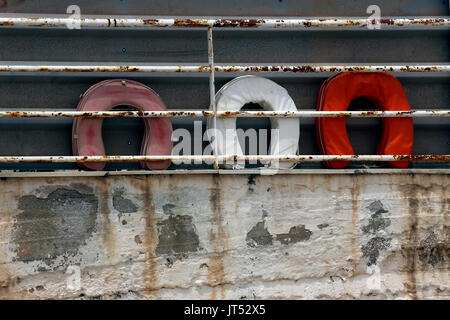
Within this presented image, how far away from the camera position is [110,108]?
12.0 ft

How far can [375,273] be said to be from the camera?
3006 mm

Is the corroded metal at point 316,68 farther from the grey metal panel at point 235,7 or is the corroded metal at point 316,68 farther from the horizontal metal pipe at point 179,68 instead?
the grey metal panel at point 235,7

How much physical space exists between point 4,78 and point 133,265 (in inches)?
76.7

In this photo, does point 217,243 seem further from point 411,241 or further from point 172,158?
point 411,241

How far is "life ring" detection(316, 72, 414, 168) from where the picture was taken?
12.2 ft

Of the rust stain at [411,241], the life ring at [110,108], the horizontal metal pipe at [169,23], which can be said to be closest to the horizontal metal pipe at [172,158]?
the rust stain at [411,241]

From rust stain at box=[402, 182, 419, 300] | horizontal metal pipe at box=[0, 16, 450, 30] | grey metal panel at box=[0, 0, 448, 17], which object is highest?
grey metal panel at box=[0, 0, 448, 17]

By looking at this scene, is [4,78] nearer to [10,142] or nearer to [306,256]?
[10,142]

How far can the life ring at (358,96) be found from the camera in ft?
12.2

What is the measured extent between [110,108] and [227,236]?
4.67ft

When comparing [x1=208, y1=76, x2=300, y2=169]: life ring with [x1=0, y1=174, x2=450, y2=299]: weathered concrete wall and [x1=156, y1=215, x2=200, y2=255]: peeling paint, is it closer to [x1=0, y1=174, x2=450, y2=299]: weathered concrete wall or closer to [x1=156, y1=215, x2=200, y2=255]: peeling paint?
[x1=0, y1=174, x2=450, y2=299]: weathered concrete wall

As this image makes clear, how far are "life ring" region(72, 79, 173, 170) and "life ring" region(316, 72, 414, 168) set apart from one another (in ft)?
3.90

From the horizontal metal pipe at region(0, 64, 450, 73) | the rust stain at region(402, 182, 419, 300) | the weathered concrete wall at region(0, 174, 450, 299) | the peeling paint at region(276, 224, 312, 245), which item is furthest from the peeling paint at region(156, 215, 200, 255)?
the rust stain at region(402, 182, 419, 300)
